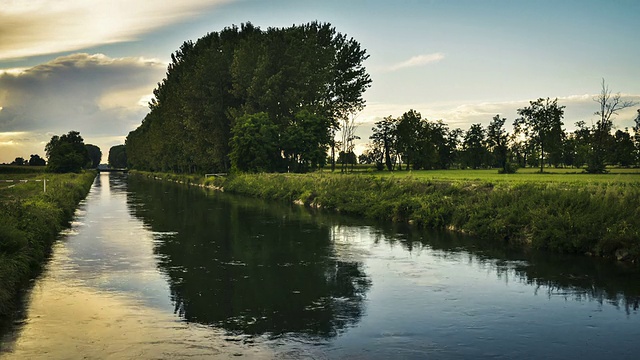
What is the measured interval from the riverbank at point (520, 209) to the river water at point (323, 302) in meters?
1.02

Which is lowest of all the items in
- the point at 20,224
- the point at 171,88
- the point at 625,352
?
the point at 625,352

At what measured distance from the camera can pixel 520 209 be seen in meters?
25.2

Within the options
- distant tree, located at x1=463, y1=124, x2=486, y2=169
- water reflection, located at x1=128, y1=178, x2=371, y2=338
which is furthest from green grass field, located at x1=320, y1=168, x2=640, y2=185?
distant tree, located at x1=463, y1=124, x2=486, y2=169

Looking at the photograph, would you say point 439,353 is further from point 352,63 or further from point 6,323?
point 352,63

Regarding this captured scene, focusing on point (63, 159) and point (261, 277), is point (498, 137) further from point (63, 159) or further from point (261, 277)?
point (261, 277)

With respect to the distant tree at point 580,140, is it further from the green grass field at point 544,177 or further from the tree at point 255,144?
Answer: the tree at point 255,144

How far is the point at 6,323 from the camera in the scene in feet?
42.3

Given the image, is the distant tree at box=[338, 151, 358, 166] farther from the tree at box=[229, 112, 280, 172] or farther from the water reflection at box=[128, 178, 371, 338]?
the water reflection at box=[128, 178, 371, 338]

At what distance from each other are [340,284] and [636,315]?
299 inches

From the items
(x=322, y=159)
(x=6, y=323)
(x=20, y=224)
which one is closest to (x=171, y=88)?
(x=322, y=159)

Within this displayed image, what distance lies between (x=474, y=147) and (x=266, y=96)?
2864 inches

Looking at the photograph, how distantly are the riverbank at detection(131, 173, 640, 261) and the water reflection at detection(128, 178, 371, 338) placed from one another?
219 inches

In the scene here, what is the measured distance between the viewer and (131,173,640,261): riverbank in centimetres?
2091

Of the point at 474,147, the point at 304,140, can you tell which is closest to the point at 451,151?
the point at 474,147
